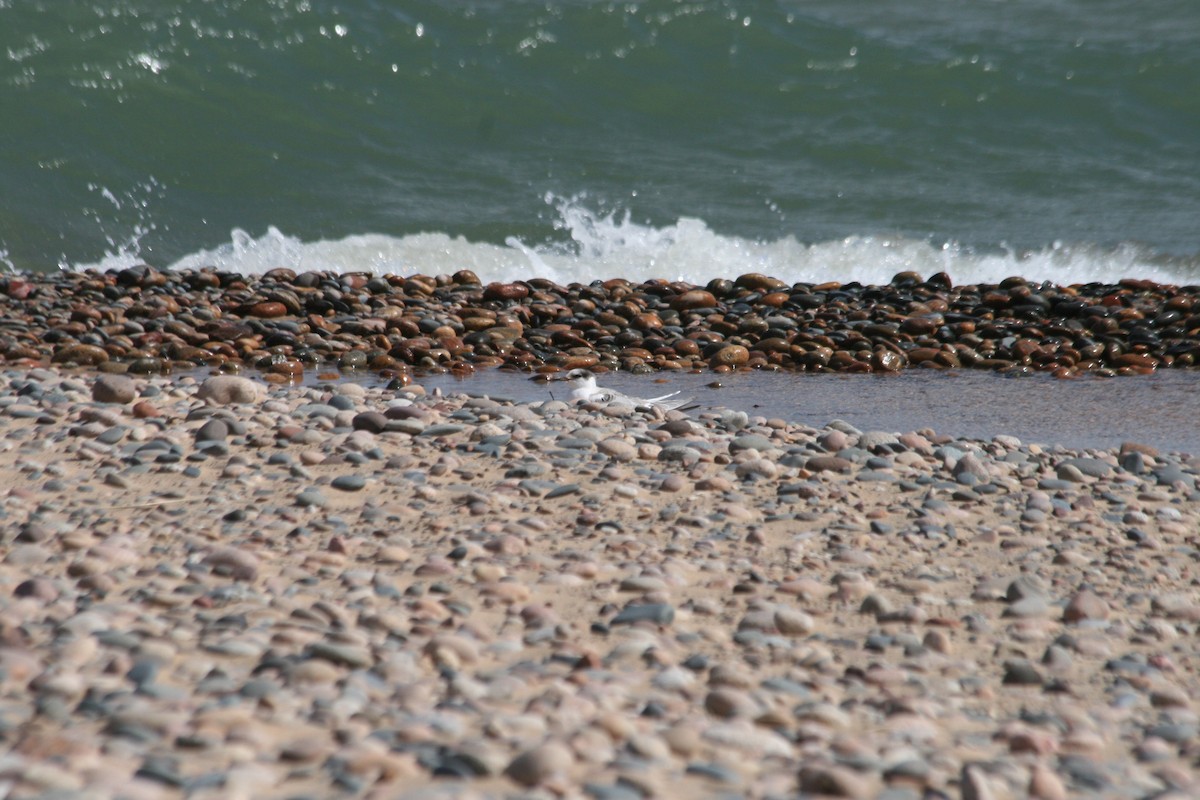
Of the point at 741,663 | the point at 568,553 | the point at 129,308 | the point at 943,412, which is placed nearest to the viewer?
the point at 741,663

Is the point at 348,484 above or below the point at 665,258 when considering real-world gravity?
below

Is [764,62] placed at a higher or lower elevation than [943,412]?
higher

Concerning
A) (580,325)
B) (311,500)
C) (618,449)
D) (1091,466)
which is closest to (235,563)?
(311,500)

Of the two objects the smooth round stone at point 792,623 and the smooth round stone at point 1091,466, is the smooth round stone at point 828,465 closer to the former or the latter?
the smooth round stone at point 1091,466

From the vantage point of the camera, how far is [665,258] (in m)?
9.59

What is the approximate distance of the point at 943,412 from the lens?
17.4 feet

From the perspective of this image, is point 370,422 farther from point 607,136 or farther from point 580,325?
point 607,136

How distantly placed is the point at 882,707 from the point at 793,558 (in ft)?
2.76

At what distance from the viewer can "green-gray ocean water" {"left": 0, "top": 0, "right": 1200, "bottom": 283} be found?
10000mm

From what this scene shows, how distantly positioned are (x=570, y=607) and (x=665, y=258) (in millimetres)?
7130

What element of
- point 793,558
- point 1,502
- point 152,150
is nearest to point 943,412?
point 793,558

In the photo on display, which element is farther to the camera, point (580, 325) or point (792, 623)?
point (580, 325)

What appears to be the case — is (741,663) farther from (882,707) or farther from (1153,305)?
(1153,305)

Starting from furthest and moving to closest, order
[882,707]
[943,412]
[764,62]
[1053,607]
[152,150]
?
[764,62] < [152,150] < [943,412] < [1053,607] < [882,707]
